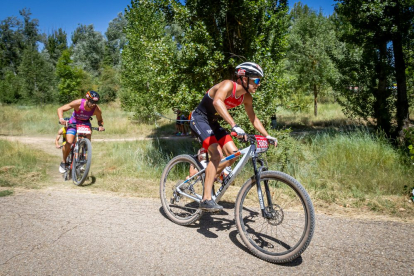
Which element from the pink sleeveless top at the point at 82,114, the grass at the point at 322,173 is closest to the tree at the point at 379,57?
the grass at the point at 322,173

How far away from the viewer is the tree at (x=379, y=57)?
9391mm

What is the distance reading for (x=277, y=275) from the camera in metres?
2.96

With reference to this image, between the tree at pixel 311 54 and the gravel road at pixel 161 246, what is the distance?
1977 cm

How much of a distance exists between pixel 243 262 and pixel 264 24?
7126 mm

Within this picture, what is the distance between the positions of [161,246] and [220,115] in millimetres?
1745

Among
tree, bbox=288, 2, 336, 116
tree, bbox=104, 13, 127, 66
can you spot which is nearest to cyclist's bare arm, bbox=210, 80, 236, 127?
tree, bbox=288, 2, 336, 116

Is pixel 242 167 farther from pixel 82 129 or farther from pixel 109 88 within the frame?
pixel 109 88

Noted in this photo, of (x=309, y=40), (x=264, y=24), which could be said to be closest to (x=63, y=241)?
(x=264, y=24)

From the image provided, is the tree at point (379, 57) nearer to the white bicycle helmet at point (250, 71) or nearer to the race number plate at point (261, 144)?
the white bicycle helmet at point (250, 71)

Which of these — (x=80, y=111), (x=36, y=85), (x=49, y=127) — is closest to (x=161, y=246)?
(x=80, y=111)

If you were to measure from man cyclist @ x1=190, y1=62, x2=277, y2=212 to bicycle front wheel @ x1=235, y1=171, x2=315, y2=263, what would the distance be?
501 millimetres

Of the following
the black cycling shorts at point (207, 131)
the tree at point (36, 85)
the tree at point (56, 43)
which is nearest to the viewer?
the black cycling shorts at point (207, 131)

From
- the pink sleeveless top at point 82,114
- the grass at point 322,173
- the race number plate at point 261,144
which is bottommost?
the grass at point 322,173

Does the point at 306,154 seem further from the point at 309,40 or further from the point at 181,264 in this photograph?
the point at 309,40
